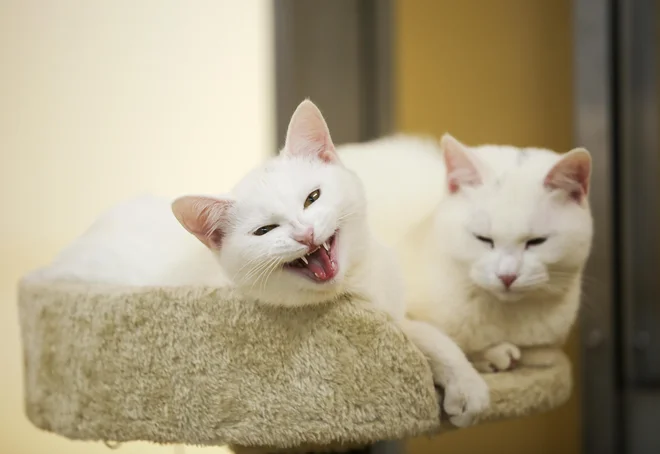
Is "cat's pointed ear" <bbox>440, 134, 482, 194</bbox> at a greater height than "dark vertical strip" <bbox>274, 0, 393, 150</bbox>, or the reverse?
"dark vertical strip" <bbox>274, 0, 393, 150</bbox>

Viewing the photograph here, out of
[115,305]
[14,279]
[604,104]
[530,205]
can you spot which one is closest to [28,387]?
[115,305]

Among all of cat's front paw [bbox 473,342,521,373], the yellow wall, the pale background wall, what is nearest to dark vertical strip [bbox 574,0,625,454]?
the yellow wall

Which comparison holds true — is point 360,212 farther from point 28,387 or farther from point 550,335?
point 28,387

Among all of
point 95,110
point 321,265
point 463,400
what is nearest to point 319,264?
point 321,265

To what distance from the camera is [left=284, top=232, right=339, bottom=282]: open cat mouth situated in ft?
2.45

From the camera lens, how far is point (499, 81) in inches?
59.0

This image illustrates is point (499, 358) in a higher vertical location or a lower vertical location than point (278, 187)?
lower

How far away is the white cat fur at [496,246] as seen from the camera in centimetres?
93

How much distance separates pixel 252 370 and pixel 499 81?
977mm

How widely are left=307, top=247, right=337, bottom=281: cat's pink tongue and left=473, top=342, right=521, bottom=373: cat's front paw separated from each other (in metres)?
0.36

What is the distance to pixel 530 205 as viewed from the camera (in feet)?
3.06

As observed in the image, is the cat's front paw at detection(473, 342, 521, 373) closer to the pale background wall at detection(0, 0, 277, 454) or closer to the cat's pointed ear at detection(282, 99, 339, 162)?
the cat's pointed ear at detection(282, 99, 339, 162)

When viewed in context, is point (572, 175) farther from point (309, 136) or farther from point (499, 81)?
point (499, 81)

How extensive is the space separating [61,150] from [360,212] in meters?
0.82
